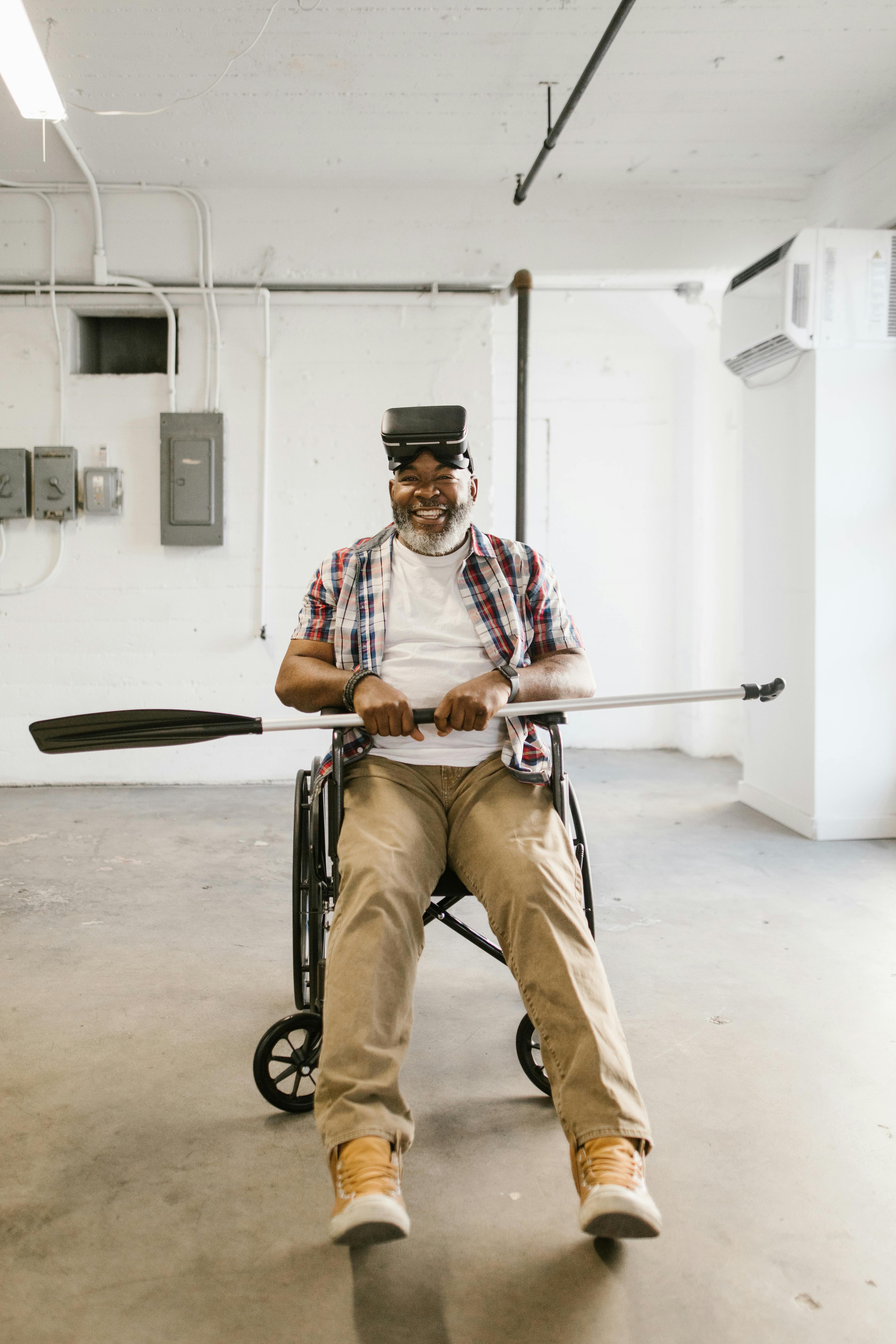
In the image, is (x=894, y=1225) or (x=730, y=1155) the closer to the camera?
(x=894, y=1225)

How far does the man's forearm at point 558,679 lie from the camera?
1938 millimetres

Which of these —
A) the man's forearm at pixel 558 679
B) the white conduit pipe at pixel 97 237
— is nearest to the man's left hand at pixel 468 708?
the man's forearm at pixel 558 679

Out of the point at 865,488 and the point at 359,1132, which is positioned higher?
the point at 865,488

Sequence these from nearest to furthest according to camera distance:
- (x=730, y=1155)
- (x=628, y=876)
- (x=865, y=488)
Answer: (x=730, y=1155) → (x=628, y=876) → (x=865, y=488)

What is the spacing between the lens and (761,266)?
3840mm

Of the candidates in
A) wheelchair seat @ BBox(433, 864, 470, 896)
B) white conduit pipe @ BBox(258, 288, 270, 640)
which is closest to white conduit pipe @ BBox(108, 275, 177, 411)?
white conduit pipe @ BBox(258, 288, 270, 640)

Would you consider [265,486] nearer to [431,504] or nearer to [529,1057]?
[431,504]

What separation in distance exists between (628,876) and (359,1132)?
2074mm

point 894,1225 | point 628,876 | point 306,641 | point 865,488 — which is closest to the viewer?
point 894,1225

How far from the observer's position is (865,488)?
12.3 feet

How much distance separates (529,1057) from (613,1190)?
58 cm

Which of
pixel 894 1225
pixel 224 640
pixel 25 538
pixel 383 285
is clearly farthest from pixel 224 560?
pixel 894 1225

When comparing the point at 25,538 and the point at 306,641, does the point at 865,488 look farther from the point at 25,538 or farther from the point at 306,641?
the point at 25,538

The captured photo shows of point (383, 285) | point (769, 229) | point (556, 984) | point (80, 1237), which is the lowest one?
point (80, 1237)
